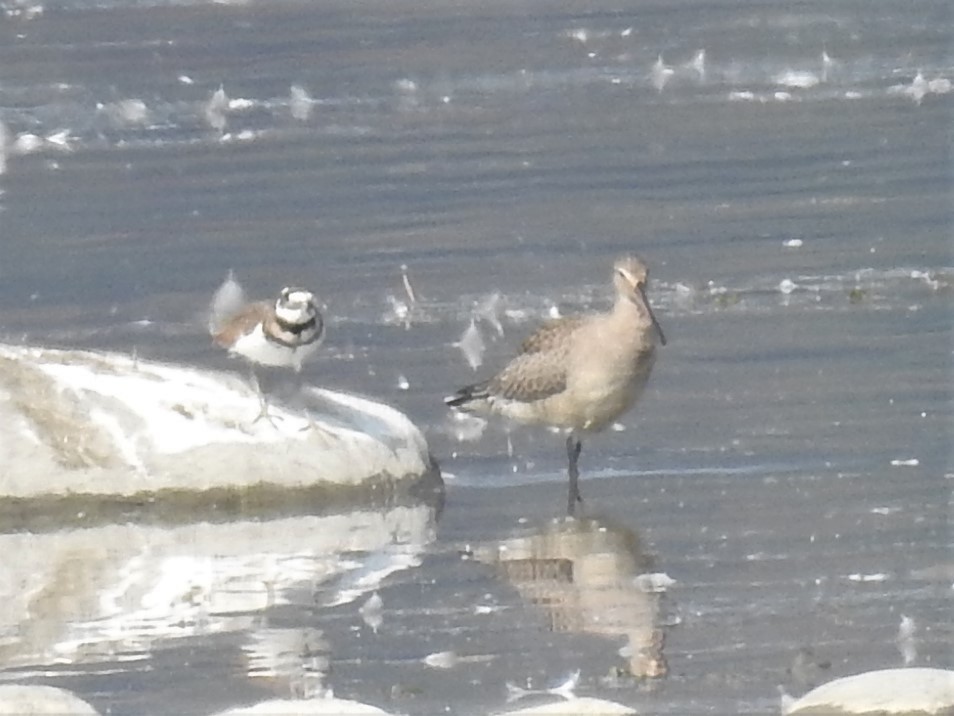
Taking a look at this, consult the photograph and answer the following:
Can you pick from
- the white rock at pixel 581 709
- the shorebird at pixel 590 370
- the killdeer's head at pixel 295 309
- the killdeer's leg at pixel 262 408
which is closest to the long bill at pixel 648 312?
the shorebird at pixel 590 370

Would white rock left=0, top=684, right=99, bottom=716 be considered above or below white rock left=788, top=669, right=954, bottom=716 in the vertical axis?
above

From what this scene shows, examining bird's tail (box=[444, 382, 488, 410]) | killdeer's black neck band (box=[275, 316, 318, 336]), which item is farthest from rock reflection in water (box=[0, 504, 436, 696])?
bird's tail (box=[444, 382, 488, 410])

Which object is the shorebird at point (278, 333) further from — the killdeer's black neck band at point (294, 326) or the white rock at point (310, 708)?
the white rock at point (310, 708)

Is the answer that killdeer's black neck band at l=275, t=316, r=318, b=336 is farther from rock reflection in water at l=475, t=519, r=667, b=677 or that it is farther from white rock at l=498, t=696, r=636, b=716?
white rock at l=498, t=696, r=636, b=716

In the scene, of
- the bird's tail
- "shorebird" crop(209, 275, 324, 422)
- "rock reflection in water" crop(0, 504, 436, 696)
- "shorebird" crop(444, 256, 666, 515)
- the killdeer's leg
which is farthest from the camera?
the bird's tail

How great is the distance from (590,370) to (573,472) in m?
0.48

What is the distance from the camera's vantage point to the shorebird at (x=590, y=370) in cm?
1292

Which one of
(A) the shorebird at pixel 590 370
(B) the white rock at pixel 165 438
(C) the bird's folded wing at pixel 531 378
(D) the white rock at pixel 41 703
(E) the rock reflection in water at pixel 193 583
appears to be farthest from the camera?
(C) the bird's folded wing at pixel 531 378

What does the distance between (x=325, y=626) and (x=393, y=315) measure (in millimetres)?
5504

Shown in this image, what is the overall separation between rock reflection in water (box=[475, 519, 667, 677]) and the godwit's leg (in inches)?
11.0

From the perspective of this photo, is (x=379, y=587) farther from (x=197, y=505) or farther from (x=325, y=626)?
(x=197, y=505)

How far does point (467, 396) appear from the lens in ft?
44.3

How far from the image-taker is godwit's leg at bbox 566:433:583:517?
487 inches

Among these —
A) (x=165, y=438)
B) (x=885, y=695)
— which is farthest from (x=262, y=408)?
(x=885, y=695)
